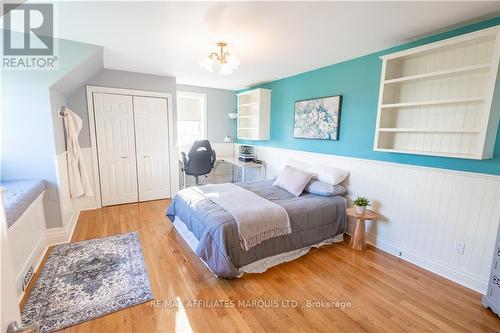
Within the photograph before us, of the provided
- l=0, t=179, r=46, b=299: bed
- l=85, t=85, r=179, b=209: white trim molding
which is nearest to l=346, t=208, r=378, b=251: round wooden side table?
l=0, t=179, r=46, b=299: bed

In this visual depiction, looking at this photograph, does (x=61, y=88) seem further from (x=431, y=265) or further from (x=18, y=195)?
(x=431, y=265)

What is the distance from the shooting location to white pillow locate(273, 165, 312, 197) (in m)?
3.17

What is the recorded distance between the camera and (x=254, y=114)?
5.02m

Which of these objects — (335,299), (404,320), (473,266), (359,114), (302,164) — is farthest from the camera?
(302,164)

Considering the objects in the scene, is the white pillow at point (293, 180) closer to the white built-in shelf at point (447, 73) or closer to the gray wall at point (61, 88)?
the white built-in shelf at point (447, 73)

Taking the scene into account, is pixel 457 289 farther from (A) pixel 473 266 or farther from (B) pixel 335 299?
(B) pixel 335 299

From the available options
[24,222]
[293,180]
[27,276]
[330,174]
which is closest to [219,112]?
[293,180]

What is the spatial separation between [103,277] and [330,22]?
3203mm

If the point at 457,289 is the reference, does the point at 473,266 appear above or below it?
above

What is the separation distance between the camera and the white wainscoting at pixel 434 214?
2115 mm

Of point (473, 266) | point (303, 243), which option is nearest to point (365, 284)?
point (303, 243)

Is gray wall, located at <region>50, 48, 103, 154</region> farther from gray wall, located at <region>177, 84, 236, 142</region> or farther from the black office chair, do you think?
gray wall, located at <region>177, 84, 236, 142</region>

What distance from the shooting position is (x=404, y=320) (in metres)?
1.81

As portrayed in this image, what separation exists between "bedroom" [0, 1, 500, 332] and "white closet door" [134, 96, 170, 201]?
30.2 inches
